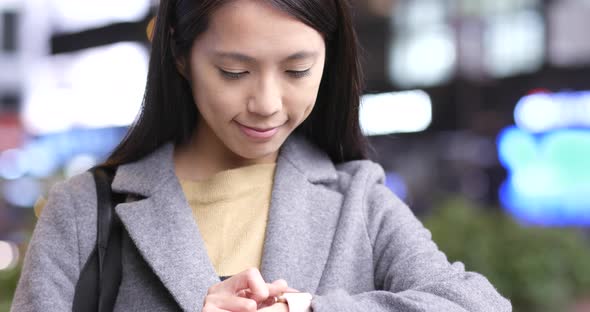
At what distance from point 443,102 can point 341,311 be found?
9.62 metres

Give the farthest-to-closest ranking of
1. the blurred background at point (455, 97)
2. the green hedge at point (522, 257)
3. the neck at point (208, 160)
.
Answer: the blurred background at point (455, 97)
the green hedge at point (522, 257)
the neck at point (208, 160)

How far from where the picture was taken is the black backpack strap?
174 centimetres

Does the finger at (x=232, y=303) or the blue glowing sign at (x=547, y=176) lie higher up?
the finger at (x=232, y=303)

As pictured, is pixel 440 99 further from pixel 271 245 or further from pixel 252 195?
pixel 271 245

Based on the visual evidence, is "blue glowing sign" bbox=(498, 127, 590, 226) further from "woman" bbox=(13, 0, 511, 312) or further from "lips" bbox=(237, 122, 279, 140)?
"lips" bbox=(237, 122, 279, 140)

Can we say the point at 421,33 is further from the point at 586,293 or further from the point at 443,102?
the point at 586,293

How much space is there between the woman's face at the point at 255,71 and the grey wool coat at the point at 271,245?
0.21m

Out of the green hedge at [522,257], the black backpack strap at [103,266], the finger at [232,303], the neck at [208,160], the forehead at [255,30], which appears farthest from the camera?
the green hedge at [522,257]

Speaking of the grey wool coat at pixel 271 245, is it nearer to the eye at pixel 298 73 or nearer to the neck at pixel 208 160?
the neck at pixel 208 160

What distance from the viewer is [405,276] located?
66.7 inches

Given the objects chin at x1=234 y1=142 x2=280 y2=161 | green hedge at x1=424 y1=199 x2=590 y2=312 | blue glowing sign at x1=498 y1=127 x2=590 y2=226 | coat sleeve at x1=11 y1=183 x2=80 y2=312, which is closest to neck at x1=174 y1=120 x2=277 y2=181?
chin at x1=234 y1=142 x2=280 y2=161

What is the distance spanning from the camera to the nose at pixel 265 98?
165 cm

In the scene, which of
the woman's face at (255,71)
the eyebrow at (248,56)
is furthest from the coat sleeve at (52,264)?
the eyebrow at (248,56)

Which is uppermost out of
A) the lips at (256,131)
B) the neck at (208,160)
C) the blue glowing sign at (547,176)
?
the lips at (256,131)
